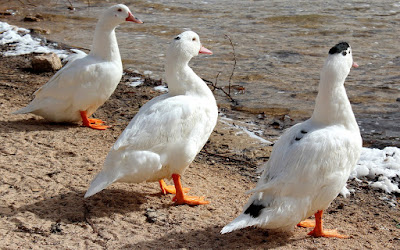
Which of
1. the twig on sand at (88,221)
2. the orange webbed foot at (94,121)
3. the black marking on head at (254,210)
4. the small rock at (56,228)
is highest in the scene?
the black marking on head at (254,210)

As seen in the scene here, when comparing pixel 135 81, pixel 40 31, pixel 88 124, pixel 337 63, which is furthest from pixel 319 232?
pixel 40 31

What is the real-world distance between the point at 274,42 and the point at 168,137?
7944 mm

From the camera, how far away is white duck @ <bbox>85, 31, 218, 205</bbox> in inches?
193

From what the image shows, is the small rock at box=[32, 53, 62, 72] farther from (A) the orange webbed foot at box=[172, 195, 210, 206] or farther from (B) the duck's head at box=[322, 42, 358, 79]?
(B) the duck's head at box=[322, 42, 358, 79]

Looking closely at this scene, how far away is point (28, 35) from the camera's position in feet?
40.2

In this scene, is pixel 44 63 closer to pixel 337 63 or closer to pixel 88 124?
pixel 88 124

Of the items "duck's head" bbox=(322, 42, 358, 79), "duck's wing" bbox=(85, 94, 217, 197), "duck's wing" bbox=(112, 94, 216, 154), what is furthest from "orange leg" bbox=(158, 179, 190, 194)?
"duck's head" bbox=(322, 42, 358, 79)

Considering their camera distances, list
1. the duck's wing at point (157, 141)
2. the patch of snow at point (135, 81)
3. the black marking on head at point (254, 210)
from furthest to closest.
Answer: the patch of snow at point (135, 81), the duck's wing at point (157, 141), the black marking on head at point (254, 210)

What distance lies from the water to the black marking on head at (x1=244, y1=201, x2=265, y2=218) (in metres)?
3.52

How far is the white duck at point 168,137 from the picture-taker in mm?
4898

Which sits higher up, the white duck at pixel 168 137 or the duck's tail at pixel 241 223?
the white duck at pixel 168 137

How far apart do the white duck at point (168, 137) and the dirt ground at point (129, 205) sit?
27 centimetres

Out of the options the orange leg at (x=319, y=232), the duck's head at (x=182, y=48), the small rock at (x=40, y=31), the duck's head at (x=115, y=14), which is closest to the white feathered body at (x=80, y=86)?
the duck's head at (x=115, y=14)

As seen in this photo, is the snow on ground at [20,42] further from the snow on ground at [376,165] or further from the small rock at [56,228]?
the small rock at [56,228]
